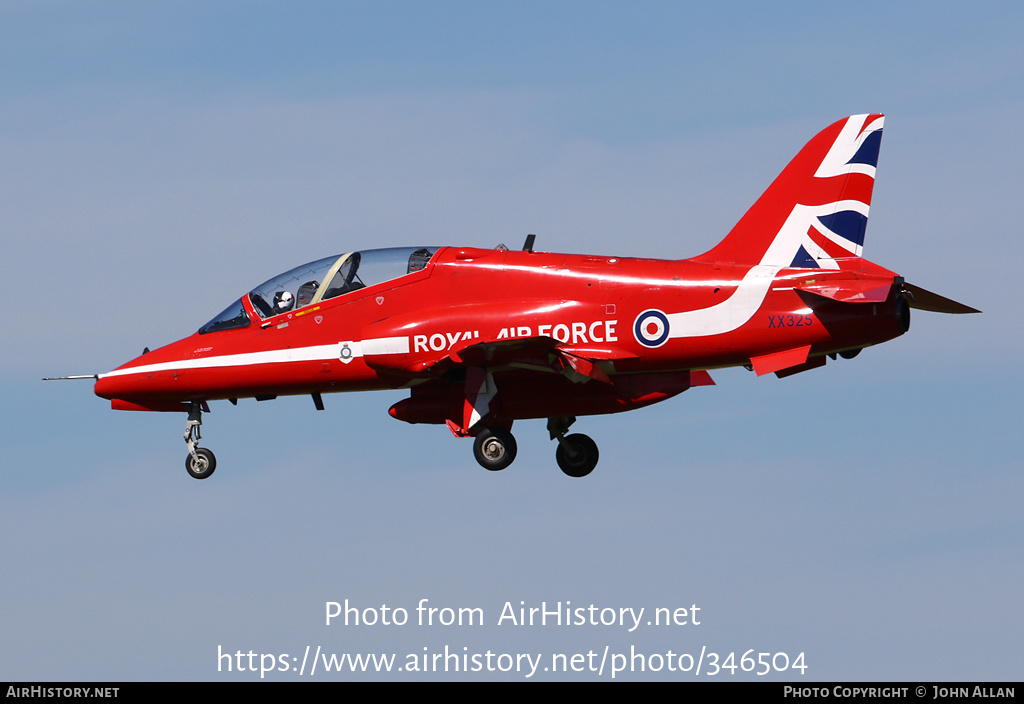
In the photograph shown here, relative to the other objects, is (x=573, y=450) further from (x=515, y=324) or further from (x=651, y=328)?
(x=651, y=328)

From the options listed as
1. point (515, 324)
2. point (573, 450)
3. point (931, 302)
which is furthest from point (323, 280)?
point (931, 302)

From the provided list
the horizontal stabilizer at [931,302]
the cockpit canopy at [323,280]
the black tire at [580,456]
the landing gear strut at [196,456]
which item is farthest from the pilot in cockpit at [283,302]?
the horizontal stabilizer at [931,302]

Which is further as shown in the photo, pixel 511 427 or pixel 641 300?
pixel 511 427

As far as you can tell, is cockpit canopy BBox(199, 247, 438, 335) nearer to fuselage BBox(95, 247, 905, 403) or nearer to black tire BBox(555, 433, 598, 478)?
fuselage BBox(95, 247, 905, 403)

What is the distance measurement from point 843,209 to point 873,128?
1.78m

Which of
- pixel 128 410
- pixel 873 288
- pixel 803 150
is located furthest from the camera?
pixel 128 410

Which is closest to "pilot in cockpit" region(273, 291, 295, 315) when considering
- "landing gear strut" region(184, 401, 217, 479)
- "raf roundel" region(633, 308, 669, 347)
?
"landing gear strut" region(184, 401, 217, 479)

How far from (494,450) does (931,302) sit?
883 cm

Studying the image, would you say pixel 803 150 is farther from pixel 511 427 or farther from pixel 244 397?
pixel 244 397

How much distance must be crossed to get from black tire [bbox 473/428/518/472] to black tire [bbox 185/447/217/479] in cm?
594

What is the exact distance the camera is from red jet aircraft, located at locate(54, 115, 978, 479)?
3559 centimetres

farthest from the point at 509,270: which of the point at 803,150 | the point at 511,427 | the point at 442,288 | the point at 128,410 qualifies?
the point at 128,410

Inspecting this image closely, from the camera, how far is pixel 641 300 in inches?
1425

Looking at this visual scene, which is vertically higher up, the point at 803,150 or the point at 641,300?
the point at 803,150
